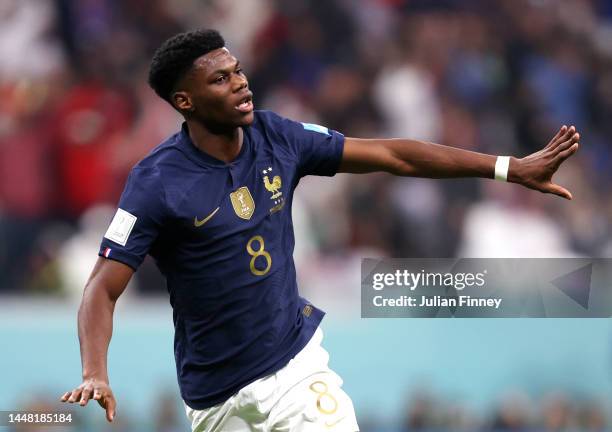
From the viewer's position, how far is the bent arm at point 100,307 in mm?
5156

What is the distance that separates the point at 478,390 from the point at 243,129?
385 cm

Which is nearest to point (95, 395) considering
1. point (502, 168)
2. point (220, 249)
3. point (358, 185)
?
point (220, 249)

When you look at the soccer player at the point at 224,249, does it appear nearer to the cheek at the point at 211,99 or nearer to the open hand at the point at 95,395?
the cheek at the point at 211,99

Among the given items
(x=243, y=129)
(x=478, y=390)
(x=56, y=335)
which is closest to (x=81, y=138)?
(x=56, y=335)

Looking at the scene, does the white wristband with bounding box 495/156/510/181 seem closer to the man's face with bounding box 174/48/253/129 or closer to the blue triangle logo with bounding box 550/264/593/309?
the man's face with bounding box 174/48/253/129

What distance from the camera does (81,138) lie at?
10.5 meters

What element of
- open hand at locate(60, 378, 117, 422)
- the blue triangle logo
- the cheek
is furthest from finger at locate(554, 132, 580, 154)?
the blue triangle logo

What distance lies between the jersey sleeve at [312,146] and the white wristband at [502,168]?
663 millimetres

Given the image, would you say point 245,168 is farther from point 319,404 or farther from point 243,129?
point 319,404

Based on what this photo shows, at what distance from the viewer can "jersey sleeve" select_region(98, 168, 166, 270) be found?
520 cm

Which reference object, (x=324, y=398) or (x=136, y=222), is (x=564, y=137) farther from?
(x=136, y=222)

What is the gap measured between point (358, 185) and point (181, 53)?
5.12 meters

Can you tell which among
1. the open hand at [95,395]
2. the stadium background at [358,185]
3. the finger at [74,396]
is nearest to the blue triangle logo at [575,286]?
the stadium background at [358,185]

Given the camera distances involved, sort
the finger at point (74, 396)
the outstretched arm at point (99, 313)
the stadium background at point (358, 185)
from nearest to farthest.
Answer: the finger at point (74, 396) → the outstretched arm at point (99, 313) → the stadium background at point (358, 185)
